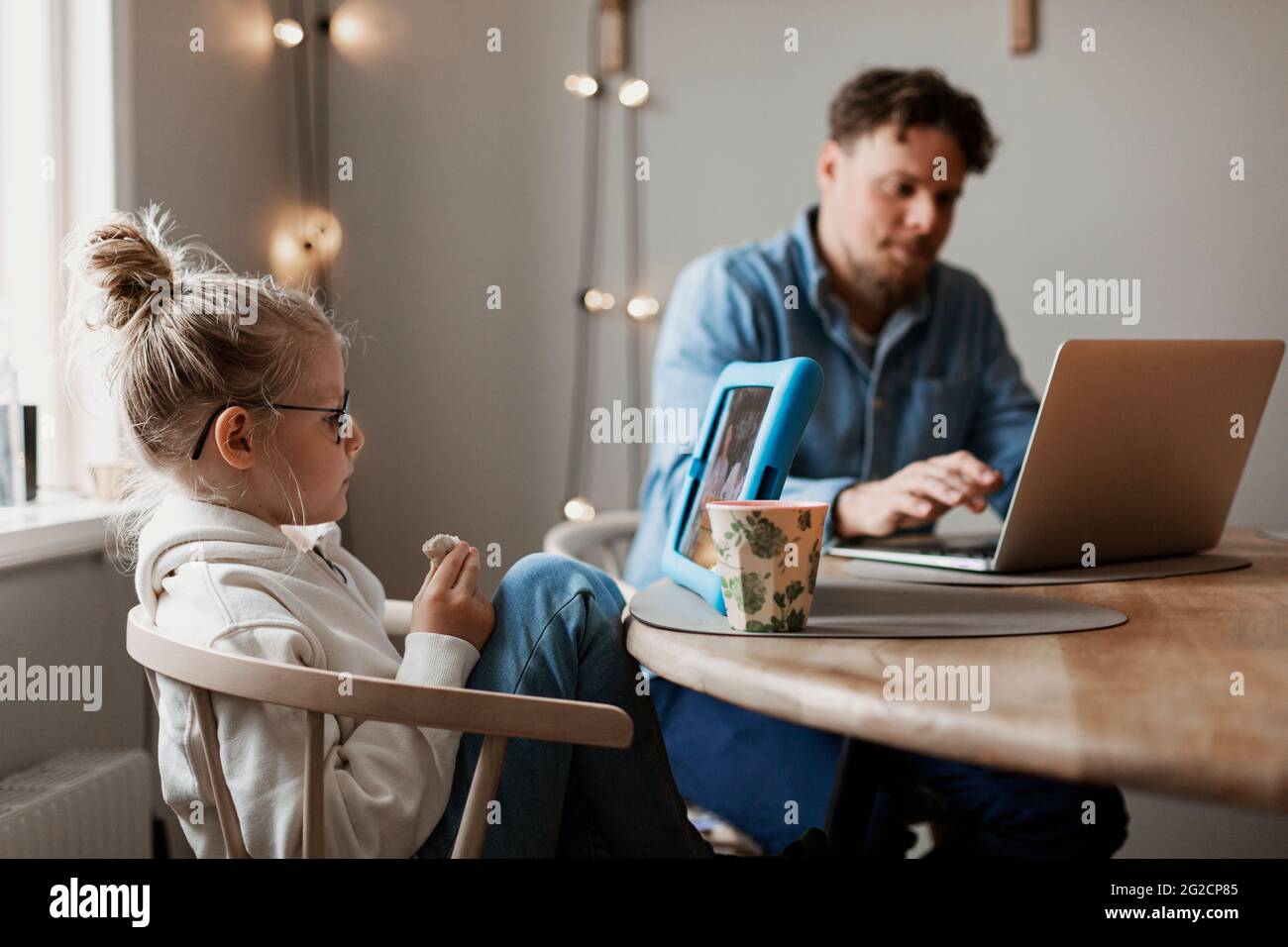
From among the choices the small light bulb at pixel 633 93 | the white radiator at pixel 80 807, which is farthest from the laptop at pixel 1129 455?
the small light bulb at pixel 633 93

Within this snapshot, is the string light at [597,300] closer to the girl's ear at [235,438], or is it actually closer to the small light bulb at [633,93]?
the small light bulb at [633,93]

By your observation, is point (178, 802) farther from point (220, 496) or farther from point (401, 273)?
point (401, 273)

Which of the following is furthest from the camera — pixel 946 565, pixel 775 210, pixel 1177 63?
pixel 775 210

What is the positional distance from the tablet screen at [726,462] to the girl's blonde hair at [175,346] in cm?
38

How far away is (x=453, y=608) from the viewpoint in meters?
0.95

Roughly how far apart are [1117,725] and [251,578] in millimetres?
677

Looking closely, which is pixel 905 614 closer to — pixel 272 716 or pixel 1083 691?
pixel 1083 691

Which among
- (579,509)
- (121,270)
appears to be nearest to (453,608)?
(121,270)

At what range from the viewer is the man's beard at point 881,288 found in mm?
2031

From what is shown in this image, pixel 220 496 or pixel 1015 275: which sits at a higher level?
pixel 1015 275

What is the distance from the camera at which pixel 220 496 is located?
1.03m

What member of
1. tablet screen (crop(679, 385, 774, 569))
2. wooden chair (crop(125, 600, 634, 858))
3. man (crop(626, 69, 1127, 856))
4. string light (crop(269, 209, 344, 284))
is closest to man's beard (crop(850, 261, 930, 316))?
man (crop(626, 69, 1127, 856))

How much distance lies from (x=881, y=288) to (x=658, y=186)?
0.67 metres
